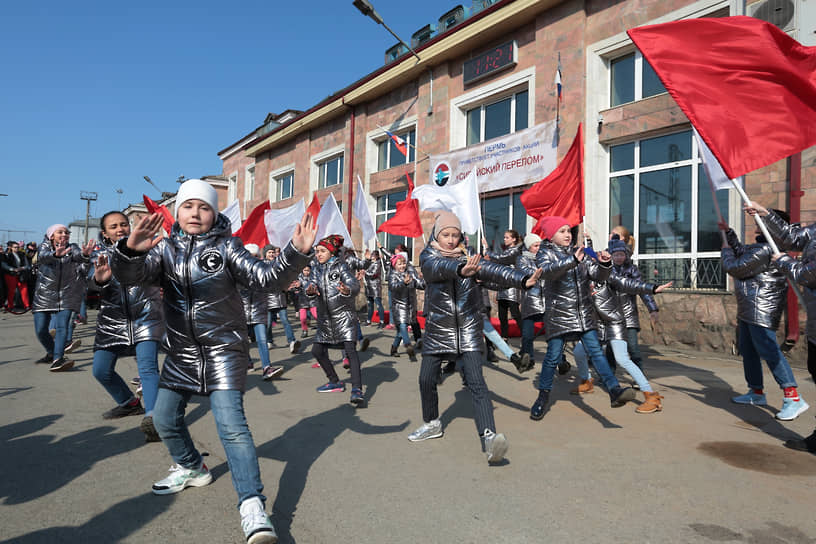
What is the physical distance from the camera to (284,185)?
23.9 metres

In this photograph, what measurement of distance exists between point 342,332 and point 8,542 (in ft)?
11.1

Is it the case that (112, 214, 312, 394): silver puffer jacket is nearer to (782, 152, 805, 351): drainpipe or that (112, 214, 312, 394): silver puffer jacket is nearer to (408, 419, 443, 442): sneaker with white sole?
(408, 419, 443, 442): sneaker with white sole

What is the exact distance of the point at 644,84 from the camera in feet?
32.9

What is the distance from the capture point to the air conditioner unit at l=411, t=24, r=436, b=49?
1619 cm

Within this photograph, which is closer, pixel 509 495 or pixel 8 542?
pixel 8 542

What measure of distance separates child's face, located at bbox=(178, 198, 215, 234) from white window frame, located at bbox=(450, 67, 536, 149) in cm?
1041

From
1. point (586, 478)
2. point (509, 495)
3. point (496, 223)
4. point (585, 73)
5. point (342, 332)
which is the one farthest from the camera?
point (496, 223)

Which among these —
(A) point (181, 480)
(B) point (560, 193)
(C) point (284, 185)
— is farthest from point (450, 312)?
(C) point (284, 185)

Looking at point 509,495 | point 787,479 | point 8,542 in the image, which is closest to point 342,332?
point 509,495

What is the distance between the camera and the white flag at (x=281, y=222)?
421 inches

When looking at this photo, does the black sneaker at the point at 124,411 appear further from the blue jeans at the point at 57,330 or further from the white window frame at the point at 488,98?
the white window frame at the point at 488,98

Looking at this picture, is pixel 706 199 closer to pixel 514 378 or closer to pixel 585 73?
pixel 585 73

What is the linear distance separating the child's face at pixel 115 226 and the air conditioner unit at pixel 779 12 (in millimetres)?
9619

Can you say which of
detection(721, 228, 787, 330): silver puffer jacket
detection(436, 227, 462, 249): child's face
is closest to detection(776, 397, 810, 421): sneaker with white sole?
detection(721, 228, 787, 330): silver puffer jacket
